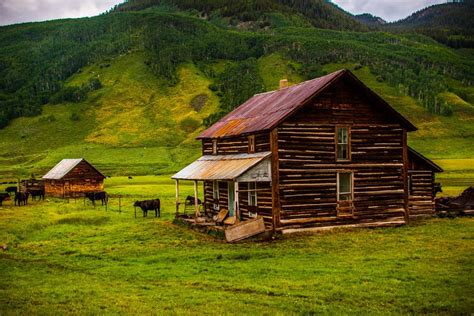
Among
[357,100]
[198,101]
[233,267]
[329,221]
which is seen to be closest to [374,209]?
[329,221]

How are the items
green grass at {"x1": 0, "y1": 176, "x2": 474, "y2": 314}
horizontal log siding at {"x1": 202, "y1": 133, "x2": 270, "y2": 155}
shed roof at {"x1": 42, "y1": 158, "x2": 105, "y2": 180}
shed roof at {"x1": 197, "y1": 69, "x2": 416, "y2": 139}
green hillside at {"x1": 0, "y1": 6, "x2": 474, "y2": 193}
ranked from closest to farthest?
green grass at {"x1": 0, "y1": 176, "x2": 474, "y2": 314}, shed roof at {"x1": 197, "y1": 69, "x2": 416, "y2": 139}, horizontal log siding at {"x1": 202, "y1": 133, "x2": 270, "y2": 155}, shed roof at {"x1": 42, "y1": 158, "x2": 105, "y2": 180}, green hillside at {"x1": 0, "y1": 6, "x2": 474, "y2": 193}

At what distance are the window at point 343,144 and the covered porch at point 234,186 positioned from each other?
4.70m

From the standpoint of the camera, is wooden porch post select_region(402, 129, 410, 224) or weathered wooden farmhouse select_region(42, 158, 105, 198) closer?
wooden porch post select_region(402, 129, 410, 224)

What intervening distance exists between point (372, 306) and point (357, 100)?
1789 cm

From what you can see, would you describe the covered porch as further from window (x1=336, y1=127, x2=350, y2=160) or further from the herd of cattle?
window (x1=336, y1=127, x2=350, y2=160)

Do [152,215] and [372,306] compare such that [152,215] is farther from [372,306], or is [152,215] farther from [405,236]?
[372,306]

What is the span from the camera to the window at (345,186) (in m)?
29.3

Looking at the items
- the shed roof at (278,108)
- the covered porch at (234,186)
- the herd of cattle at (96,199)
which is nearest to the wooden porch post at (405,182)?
the shed roof at (278,108)

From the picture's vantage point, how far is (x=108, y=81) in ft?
635

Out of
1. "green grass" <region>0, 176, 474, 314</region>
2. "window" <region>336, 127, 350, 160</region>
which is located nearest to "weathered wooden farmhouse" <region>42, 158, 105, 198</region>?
"green grass" <region>0, 176, 474, 314</region>

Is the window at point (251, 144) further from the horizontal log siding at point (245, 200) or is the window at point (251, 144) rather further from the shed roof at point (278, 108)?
the horizontal log siding at point (245, 200)

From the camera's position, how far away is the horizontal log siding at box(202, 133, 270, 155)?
92.6ft

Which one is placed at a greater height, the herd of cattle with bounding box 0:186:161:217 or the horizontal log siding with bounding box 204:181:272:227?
the horizontal log siding with bounding box 204:181:272:227

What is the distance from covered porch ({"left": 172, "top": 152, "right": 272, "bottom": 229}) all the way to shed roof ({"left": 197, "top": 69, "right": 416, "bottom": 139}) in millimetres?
1603
